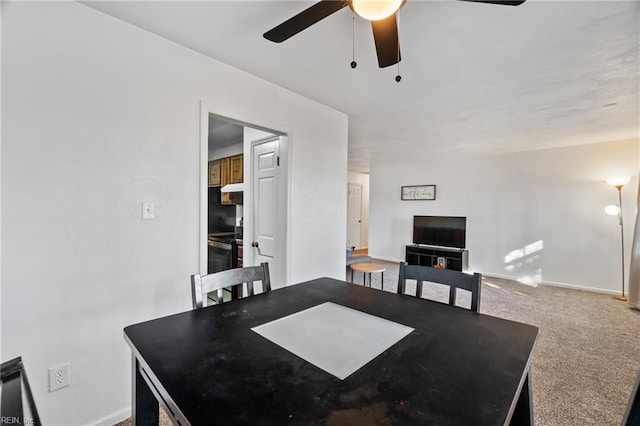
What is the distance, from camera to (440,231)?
5.78 metres

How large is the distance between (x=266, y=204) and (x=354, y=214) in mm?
5548

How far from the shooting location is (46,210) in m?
1.42

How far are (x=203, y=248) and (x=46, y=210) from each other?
33.1 inches

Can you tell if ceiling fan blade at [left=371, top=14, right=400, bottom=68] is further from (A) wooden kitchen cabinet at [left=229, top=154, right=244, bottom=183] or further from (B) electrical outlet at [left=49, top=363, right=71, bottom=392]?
(A) wooden kitchen cabinet at [left=229, top=154, right=244, bottom=183]

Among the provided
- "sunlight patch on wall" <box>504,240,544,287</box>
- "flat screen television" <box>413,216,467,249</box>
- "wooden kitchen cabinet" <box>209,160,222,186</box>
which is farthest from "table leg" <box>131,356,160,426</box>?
"sunlight patch on wall" <box>504,240,544,287</box>

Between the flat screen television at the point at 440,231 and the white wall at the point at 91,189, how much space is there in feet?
16.3

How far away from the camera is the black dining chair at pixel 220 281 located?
1.40 metres

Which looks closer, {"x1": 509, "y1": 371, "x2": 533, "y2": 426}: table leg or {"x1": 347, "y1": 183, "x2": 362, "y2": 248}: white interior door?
{"x1": 509, "y1": 371, "x2": 533, "y2": 426}: table leg

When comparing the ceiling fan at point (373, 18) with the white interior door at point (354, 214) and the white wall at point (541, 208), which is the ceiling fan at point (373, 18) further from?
the white interior door at point (354, 214)

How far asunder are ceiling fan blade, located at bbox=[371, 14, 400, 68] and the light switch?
1609mm

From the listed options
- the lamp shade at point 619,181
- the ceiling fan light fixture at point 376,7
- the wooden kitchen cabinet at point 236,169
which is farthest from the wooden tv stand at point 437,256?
the ceiling fan light fixture at point 376,7

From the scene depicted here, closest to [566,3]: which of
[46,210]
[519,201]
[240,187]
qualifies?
[46,210]

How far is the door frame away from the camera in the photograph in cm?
199

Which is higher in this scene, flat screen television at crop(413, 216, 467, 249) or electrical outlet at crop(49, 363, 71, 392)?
flat screen television at crop(413, 216, 467, 249)
